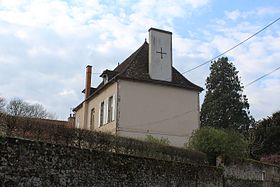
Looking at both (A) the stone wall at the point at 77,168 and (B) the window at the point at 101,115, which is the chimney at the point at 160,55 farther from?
(A) the stone wall at the point at 77,168

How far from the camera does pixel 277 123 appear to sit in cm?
3856

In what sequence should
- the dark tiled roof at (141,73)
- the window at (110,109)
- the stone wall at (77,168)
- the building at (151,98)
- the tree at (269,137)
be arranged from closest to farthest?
1. the stone wall at (77,168)
2. the building at (151,98)
3. the dark tiled roof at (141,73)
4. the window at (110,109)
5. the tree at (269,137)

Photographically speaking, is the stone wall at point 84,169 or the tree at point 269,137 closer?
the stone wall at point 84,169

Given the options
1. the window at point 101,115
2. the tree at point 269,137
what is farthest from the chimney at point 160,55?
the tree at point 269,137

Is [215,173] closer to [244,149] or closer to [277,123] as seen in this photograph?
[244,149]

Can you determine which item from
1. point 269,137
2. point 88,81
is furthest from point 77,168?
point 269,137

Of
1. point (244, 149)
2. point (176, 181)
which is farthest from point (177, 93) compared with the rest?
point (176, 181)

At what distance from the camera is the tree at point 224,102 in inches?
1730

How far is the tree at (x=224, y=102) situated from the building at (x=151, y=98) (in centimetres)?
1600

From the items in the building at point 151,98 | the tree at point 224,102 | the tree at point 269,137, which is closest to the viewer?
the building at point 151,98

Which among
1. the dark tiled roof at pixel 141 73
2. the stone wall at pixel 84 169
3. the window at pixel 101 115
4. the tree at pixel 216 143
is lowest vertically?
the stone wall at pixel 84 169

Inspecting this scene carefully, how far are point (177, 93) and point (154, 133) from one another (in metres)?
3.39

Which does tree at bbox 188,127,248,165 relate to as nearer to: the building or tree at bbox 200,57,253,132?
the building

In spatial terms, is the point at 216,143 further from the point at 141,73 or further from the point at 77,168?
the point at 77,168
